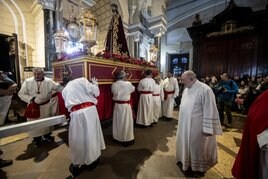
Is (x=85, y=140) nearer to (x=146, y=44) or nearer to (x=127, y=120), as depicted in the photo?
(x=127, y=120)

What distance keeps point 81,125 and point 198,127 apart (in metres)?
1.92

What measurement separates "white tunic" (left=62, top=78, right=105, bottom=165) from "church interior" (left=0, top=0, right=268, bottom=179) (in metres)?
0.34

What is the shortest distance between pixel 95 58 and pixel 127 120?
162 cm

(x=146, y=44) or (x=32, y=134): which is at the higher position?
(x=146, y=44)

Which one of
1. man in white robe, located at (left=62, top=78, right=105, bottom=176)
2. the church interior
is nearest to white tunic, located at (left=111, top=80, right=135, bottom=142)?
the church interior

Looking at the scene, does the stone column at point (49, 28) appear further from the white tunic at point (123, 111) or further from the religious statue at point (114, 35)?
the white tunic at point (123, 111)

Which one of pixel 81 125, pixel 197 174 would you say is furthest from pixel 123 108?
pixel 197 174

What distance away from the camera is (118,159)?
2.96 meters

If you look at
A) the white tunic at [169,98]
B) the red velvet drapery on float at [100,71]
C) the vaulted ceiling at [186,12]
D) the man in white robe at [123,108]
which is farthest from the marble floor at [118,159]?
A: the vaulted ceiling at [186,12]

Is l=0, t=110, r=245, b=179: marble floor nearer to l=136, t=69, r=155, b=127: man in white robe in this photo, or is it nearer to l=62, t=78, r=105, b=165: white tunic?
l=62, t=78, r=105, b=165: white tunic

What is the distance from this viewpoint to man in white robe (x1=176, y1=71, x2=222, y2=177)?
2.24 m

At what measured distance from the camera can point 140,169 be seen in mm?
2637

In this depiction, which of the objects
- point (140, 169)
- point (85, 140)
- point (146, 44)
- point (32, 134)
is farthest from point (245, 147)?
point (146, 44)

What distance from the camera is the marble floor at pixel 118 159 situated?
2.50 metres
